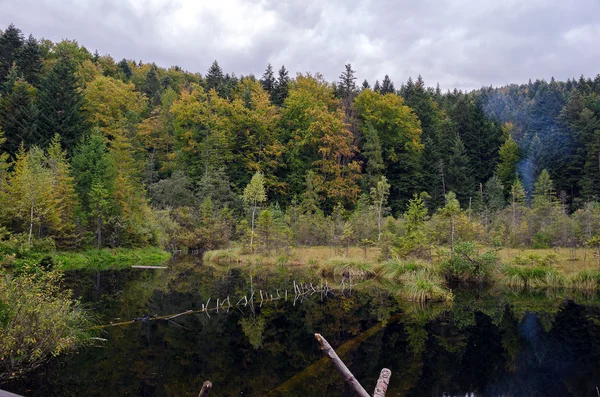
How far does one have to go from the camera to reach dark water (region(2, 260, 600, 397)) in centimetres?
820

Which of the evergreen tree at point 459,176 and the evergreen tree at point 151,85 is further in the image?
the evergreen tree at point 151,85

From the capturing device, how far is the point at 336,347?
10609mm

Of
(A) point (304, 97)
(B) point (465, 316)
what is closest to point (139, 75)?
(A) point (304, 97)

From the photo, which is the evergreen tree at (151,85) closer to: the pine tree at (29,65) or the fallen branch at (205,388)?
the pine tree at (29,65)

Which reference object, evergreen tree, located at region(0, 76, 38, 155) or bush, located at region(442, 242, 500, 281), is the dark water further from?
evergreen tree, located at region(0, 76, 38, 155)

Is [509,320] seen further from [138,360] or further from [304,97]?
[304,97]

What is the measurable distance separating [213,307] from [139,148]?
3704 centimetres

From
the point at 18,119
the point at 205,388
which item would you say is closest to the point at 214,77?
the point at 18,119

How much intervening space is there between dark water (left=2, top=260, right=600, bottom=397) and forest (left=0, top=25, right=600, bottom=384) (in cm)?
608

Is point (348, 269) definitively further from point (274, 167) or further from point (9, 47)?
point (9, 47)

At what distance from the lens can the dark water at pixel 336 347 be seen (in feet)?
26.9

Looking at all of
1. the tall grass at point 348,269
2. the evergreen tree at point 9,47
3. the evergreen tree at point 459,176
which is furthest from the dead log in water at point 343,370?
the evergreen tree at point 9,47

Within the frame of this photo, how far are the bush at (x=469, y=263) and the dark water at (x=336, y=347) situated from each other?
1.85 meters

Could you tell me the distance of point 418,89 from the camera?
5869 centimetres
